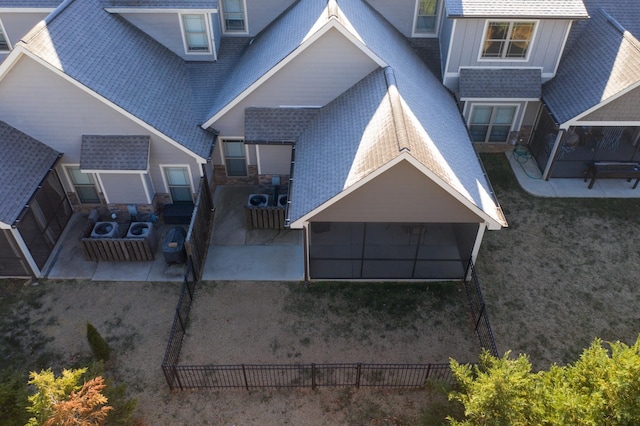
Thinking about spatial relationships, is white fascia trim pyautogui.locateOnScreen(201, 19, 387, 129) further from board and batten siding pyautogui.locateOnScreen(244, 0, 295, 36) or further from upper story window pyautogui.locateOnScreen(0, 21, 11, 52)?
upper story window pyautogui.locateOnScreen(0, 21, 11, 52)

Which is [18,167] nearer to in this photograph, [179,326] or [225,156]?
[225,156]

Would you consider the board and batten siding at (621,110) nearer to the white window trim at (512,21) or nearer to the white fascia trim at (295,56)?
the white window trim at (512,21)

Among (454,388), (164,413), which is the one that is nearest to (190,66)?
(164,413)

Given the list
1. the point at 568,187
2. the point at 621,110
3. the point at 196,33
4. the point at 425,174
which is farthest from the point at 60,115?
the point at 621,110

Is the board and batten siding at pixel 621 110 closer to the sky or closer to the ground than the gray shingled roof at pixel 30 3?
closer to the ground

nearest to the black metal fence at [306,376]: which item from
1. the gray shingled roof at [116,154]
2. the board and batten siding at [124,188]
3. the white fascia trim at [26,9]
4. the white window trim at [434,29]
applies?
the board and batten siding at [124,188]

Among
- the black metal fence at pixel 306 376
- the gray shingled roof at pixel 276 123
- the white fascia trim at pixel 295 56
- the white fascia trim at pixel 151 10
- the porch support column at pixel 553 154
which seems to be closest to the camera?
the black metal fence at pixel 306 376
